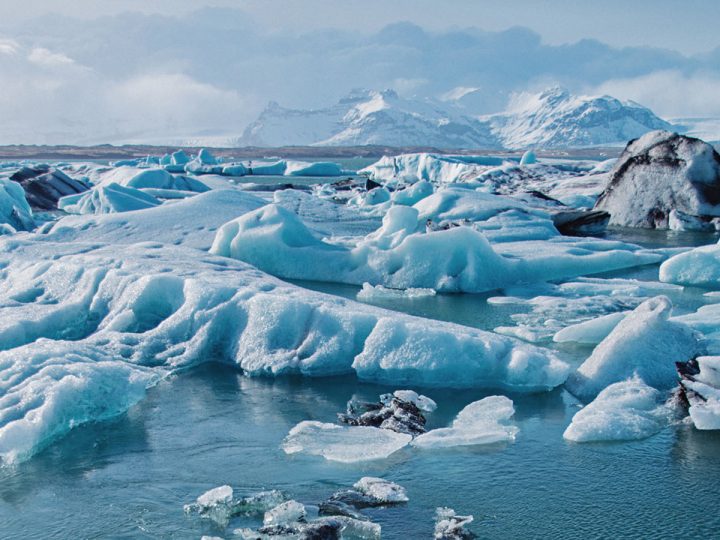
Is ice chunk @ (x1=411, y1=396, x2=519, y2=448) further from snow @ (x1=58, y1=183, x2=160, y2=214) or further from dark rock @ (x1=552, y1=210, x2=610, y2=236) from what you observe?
snow @ (x1=58, y1=183, x2=160, y2=214)

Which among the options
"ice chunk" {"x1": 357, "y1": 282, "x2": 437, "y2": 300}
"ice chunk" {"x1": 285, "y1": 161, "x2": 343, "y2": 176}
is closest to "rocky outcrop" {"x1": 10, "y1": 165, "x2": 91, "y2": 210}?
"ice chunk" {"x1": 357, "y1": 282, "x2": 437, "y2": 300}

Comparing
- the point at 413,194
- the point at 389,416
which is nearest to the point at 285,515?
the point at 389,416

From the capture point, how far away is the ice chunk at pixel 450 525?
390cm

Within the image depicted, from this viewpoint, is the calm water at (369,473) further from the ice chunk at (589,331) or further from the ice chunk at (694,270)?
the ice chunk at (694,270)

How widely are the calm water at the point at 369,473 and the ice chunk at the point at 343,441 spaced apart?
A: 0.09 metres

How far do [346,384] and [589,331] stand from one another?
8.88 ft

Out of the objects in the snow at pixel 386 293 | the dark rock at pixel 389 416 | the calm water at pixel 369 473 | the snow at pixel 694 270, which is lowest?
the calm water at pixel 369 473

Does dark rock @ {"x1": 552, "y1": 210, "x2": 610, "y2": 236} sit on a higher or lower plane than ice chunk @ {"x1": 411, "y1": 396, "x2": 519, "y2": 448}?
higher

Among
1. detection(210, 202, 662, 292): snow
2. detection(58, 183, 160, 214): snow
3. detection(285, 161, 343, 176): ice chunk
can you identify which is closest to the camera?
detection(210, 202, 662, 292): snow

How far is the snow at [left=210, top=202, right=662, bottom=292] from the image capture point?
1085cm

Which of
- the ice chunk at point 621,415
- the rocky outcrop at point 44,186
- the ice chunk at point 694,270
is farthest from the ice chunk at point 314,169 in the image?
the ice chunk at point 621,415

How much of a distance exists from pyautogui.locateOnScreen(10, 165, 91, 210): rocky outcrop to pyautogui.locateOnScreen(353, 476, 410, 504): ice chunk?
21.5 m

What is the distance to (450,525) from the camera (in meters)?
3.99

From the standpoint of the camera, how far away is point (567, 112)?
595 feet
